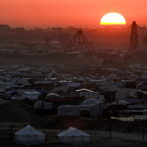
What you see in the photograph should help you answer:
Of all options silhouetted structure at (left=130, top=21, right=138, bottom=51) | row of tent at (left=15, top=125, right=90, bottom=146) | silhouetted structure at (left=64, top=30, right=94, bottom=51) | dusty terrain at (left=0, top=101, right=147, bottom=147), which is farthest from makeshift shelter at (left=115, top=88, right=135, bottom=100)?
silhouetted structure at (left=64, top=30, right=94, bottom=51)

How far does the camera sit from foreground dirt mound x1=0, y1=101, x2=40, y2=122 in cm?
1495

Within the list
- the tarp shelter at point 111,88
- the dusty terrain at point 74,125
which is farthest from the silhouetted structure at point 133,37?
the dusty terrain at point 74,125

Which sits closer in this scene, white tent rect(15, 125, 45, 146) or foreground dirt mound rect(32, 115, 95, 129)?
white tent rect(15, 125, 45, 146)

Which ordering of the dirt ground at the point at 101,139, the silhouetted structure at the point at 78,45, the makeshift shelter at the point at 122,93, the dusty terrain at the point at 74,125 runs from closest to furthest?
the dirt ground at the point at 101,139 → the dusty terrain at the point at 74,125 → the makeshift shelter at the point at 122,93 → the silhouetted structure at the point at 78,45

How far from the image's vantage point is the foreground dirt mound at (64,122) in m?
12.8

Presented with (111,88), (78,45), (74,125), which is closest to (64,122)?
(74,125)

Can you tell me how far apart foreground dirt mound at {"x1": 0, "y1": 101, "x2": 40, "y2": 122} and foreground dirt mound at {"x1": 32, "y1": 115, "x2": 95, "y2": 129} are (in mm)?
1319

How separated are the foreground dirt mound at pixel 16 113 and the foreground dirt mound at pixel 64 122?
1.32 m

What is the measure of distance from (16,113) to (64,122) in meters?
2.82

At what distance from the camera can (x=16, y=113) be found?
1537 centimetres

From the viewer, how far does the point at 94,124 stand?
1263 cm

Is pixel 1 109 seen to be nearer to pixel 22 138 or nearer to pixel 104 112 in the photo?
pixel 104 112

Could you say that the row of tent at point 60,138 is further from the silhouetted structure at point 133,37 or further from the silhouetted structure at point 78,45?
the silhouetted structure at point 78,45

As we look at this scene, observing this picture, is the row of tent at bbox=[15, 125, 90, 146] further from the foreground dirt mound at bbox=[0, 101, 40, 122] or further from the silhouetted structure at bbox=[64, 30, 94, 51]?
the silhouetted structure at bbox=[64, 30, 94, 51]
